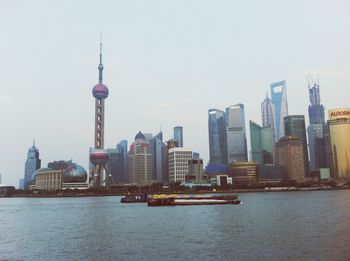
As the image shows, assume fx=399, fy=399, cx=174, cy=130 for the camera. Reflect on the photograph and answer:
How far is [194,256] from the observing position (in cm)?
5222

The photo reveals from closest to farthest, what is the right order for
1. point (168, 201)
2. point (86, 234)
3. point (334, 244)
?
1. point (334, 244)
2. point (86, 234)
3. point (168, 201)

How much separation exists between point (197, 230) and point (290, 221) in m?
24.5

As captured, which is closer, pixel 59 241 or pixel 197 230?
pixel 59 241

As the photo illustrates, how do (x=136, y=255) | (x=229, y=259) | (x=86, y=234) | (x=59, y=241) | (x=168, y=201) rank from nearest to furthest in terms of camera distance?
(x=229, y=259) → (x=136, y=255) → (x=59, y=241) → (x=86, y=234) → (x=168, y=201)

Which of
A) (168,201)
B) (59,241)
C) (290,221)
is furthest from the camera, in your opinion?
(168,201)

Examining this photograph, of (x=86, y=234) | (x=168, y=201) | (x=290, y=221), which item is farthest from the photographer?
(x=168, y=201)

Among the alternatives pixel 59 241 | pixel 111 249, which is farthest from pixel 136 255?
pixel 59 241

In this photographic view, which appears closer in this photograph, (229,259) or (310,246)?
(229,259)

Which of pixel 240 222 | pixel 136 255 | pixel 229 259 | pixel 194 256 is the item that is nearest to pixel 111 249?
pixel 136 255

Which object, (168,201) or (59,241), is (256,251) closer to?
(59,241)

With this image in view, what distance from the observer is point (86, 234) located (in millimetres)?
77875

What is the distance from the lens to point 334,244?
5809cm

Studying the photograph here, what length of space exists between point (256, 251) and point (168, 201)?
116 m

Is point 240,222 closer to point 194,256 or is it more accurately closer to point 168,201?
point 194,256
